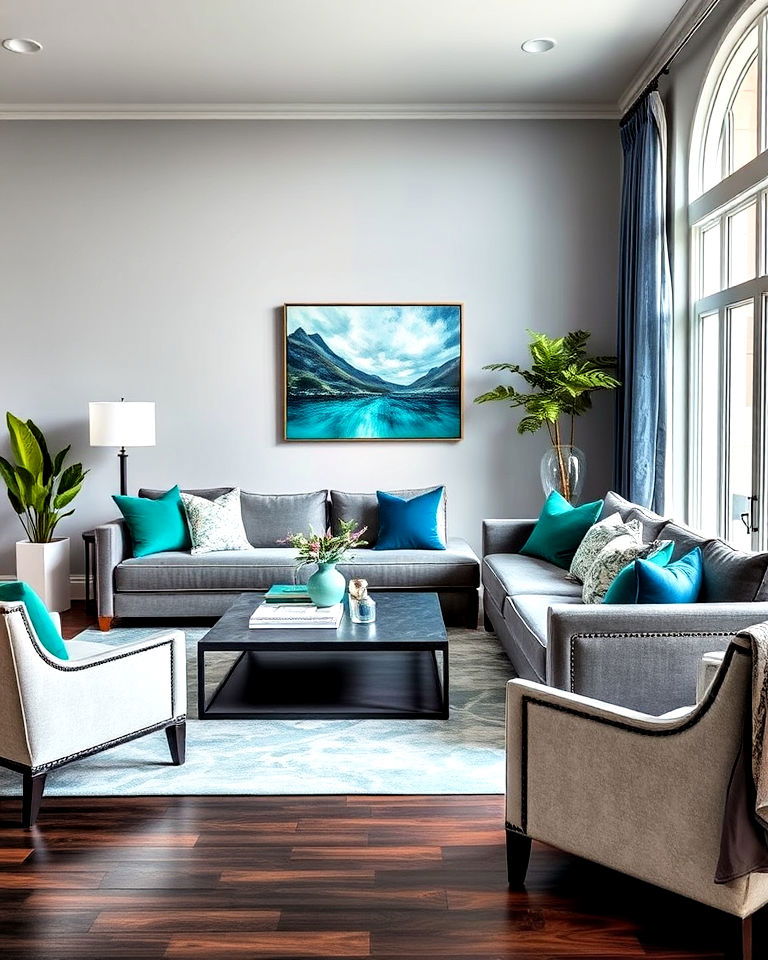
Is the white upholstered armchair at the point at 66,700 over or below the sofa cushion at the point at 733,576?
below

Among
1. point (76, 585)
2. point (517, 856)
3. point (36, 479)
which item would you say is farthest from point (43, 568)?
point (517, 856)

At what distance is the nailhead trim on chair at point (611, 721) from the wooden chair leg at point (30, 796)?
1.43 metres

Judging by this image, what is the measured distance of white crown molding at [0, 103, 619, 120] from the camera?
609 centimetres

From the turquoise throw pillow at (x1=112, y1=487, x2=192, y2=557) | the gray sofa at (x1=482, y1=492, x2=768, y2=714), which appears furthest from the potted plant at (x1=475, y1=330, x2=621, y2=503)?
the gray sofa at (x1=482, y1=492, x2=768, y2=714)

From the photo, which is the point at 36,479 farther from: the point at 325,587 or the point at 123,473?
the point at 325,587

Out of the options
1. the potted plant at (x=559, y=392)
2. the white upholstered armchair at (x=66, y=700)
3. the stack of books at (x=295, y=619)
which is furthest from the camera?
the potted plant at (x=559, y=392)

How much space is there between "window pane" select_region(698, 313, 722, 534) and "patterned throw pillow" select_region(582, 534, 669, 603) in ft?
4.19

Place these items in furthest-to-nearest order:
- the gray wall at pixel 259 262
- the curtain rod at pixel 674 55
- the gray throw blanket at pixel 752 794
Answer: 1. the gray wall at pixel 259 262
2. the curtain rod at pixel 674 55
3. the gray throw blanket at pixel 752 794

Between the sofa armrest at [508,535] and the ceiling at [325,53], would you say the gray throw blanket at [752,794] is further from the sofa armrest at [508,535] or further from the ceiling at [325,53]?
the ceiling at [325,53]

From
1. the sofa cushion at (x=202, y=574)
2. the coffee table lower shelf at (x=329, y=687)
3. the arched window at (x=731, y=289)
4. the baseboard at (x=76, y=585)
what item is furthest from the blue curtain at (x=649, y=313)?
the baseboard at (x=76, y=585)

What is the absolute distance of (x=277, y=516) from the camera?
592 cm

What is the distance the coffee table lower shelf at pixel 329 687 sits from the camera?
12.2 ft

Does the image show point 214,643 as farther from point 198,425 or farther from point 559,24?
point 559,24

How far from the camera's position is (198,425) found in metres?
6.31
